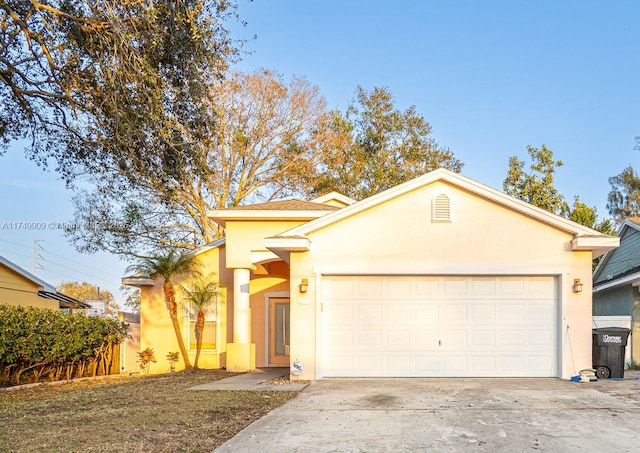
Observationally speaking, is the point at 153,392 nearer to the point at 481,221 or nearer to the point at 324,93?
the point at 481,221

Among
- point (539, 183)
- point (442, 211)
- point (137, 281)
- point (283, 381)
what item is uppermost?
point (539, 183)

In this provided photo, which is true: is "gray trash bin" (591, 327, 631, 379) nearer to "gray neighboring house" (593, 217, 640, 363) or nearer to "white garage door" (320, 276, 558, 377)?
"white garage door" (320, 276, 558, 377)

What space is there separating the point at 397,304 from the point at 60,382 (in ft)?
26.7

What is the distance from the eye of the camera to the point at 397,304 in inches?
518

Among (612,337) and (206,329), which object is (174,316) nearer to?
(206,329)

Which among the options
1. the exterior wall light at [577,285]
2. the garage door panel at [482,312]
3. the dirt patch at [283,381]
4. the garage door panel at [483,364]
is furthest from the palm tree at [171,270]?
the exterior wall light at [577,285]

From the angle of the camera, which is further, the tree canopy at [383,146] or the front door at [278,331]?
the tree canopy at [383,146]

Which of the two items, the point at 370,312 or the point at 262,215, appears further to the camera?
the point at 262,215

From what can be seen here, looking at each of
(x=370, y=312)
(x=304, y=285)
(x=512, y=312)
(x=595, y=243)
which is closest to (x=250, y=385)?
(x=304, y=285)

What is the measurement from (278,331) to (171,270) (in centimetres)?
348

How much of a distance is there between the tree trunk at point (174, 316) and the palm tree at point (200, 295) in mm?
289

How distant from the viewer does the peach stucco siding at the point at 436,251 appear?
42.4 ft

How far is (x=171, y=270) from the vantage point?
56.9ft

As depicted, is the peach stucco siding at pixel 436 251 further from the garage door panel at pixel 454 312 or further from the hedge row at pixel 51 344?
the hedge row at pixel 51 344
